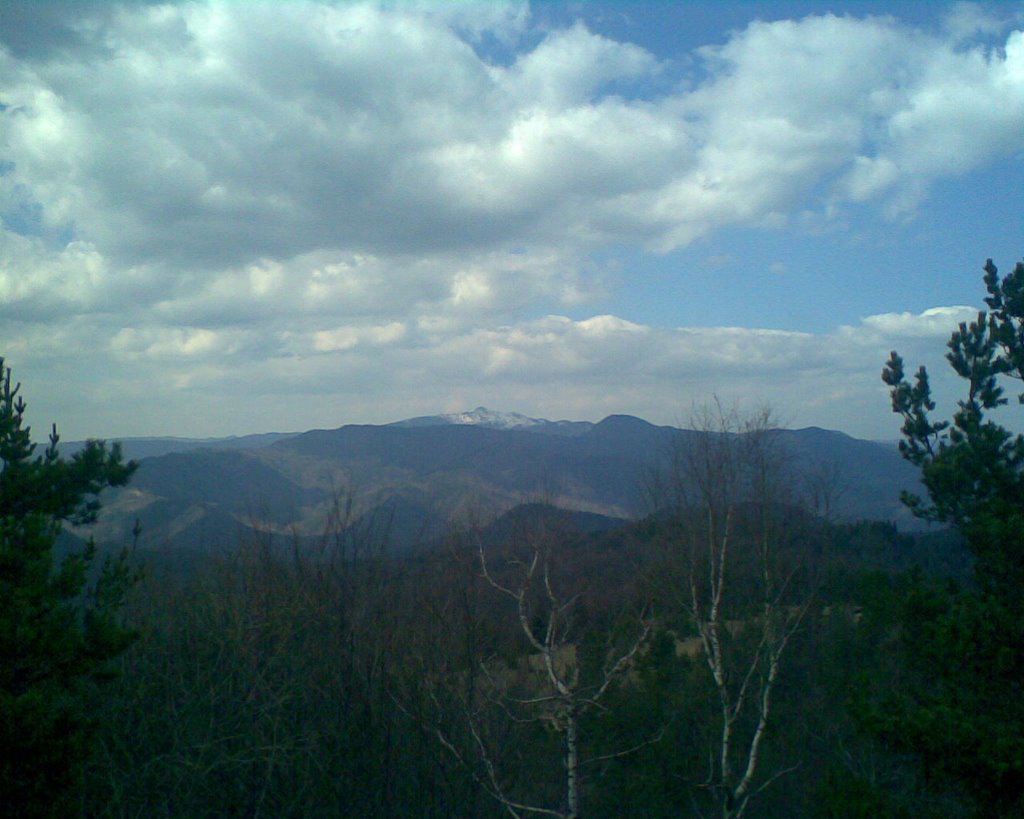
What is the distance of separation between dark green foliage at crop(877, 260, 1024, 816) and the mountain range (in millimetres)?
5696

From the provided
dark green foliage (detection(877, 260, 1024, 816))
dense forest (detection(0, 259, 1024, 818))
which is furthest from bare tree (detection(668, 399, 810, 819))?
dark green foliage (detection(877, 260, 1024, 816))

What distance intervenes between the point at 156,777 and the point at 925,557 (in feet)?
54.5

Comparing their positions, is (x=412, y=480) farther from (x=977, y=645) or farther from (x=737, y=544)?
(x=977, y=645)

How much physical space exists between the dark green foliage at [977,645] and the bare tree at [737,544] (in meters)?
3.65

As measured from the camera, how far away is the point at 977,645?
25.6 ft

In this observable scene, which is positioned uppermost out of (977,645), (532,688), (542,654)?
(977,645)

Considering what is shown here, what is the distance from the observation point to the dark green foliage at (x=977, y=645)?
7207 millimetres

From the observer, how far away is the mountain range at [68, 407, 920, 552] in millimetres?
14906

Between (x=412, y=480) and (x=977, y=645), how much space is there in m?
28.7

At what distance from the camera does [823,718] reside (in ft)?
55.0

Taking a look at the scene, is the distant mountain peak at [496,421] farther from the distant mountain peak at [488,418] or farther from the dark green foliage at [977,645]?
the dark green foliage at [977,645]

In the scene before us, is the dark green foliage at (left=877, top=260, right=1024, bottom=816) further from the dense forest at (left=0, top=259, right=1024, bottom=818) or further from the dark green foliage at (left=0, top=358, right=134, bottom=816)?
the dark green foliage at (left=0, top=358, right=134, bottom=816)

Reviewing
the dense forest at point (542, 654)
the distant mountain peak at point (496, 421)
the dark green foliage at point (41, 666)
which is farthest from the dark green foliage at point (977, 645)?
the distant mountain peak at point (496, 421)

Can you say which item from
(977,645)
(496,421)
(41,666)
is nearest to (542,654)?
(977,645)
